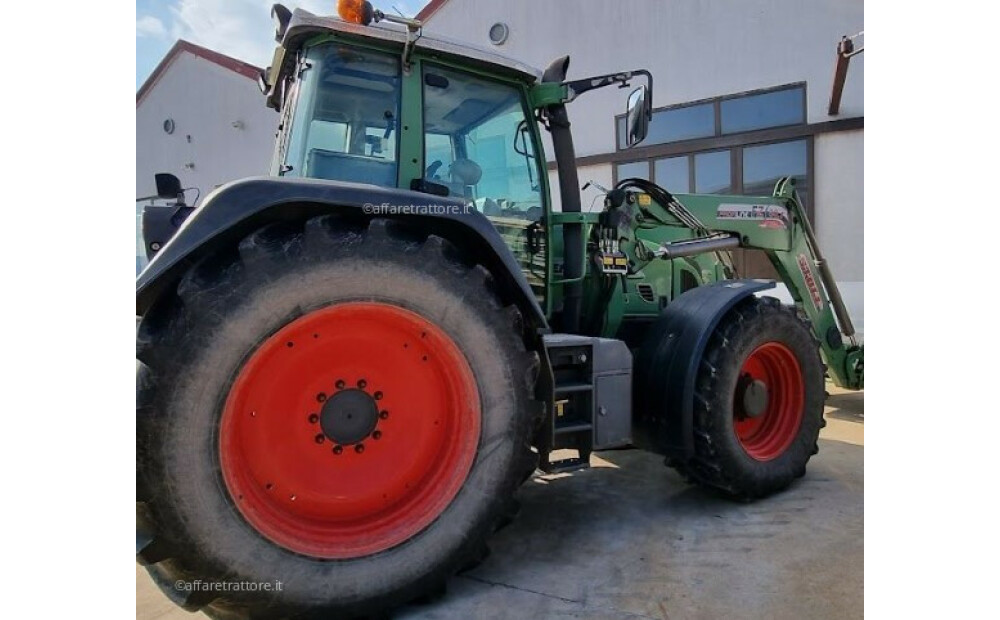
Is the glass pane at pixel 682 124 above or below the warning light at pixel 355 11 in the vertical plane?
above

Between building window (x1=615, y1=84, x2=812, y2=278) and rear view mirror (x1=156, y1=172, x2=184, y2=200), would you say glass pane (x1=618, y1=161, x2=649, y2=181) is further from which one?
rear view mirror (x1=156, y1=172, x2=184, y2=200)

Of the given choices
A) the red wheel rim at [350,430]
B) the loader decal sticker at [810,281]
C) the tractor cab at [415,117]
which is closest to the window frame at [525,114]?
the tractor cab at [415,117]

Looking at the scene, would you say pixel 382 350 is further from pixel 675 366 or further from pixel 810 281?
pixel 810 281

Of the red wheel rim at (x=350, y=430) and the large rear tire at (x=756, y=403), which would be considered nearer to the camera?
the red wheel rim at (x=350, y=430)

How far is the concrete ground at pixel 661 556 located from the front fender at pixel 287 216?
110 cm

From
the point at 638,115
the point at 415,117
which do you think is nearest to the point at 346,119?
the point at 415,117

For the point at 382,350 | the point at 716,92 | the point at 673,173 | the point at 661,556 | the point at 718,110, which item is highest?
the point at 716,92

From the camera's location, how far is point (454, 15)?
9352 mm

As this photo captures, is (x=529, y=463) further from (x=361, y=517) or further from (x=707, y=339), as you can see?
(x=707, y=339)

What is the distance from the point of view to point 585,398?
9.00 feet

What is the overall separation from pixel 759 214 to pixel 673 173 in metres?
4.68

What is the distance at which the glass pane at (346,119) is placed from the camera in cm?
257

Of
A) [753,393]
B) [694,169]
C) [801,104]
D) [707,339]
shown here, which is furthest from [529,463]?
[694,169]

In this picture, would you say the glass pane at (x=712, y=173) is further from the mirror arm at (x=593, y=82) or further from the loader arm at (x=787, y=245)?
Result: the mirror arm at (x=593, y=82)
